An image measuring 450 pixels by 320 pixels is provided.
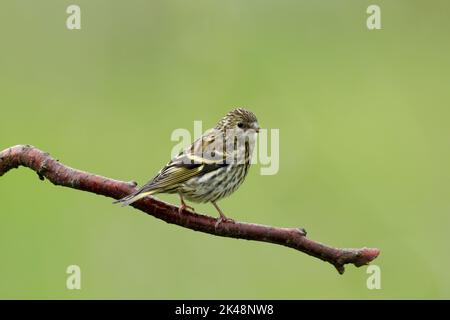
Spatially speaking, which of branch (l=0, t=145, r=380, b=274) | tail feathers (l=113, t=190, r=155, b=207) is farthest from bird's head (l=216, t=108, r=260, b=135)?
tail feathers (l=113, t=190, r=155, b=207)

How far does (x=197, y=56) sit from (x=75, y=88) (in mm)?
1693

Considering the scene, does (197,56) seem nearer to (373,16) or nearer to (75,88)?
(75,88)

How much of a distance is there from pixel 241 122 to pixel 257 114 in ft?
15.1

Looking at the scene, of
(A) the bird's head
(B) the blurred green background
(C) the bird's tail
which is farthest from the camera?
(B) the blurred green background

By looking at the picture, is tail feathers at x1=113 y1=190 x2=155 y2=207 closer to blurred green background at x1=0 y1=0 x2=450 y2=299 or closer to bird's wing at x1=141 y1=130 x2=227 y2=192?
bird's wing at x1=141 y1=130 x2=227 y2=192

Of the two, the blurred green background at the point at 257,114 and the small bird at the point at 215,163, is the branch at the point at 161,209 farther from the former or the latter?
the blurred green background at the point at 257,114

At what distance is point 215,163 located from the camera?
6074 mm

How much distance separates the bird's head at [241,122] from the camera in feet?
20.1

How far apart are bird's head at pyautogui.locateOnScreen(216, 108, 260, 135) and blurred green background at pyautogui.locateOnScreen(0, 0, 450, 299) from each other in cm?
266

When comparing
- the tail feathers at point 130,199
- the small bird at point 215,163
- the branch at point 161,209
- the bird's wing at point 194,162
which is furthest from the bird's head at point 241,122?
the tail feathers at point 130,199

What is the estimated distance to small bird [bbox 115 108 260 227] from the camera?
593 cm

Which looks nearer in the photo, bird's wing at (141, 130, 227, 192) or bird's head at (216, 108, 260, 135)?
bird's wing at (141, 130, 227, 192)

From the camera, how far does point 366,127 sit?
11828mm

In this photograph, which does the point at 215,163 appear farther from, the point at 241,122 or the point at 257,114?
the point at 257,114
